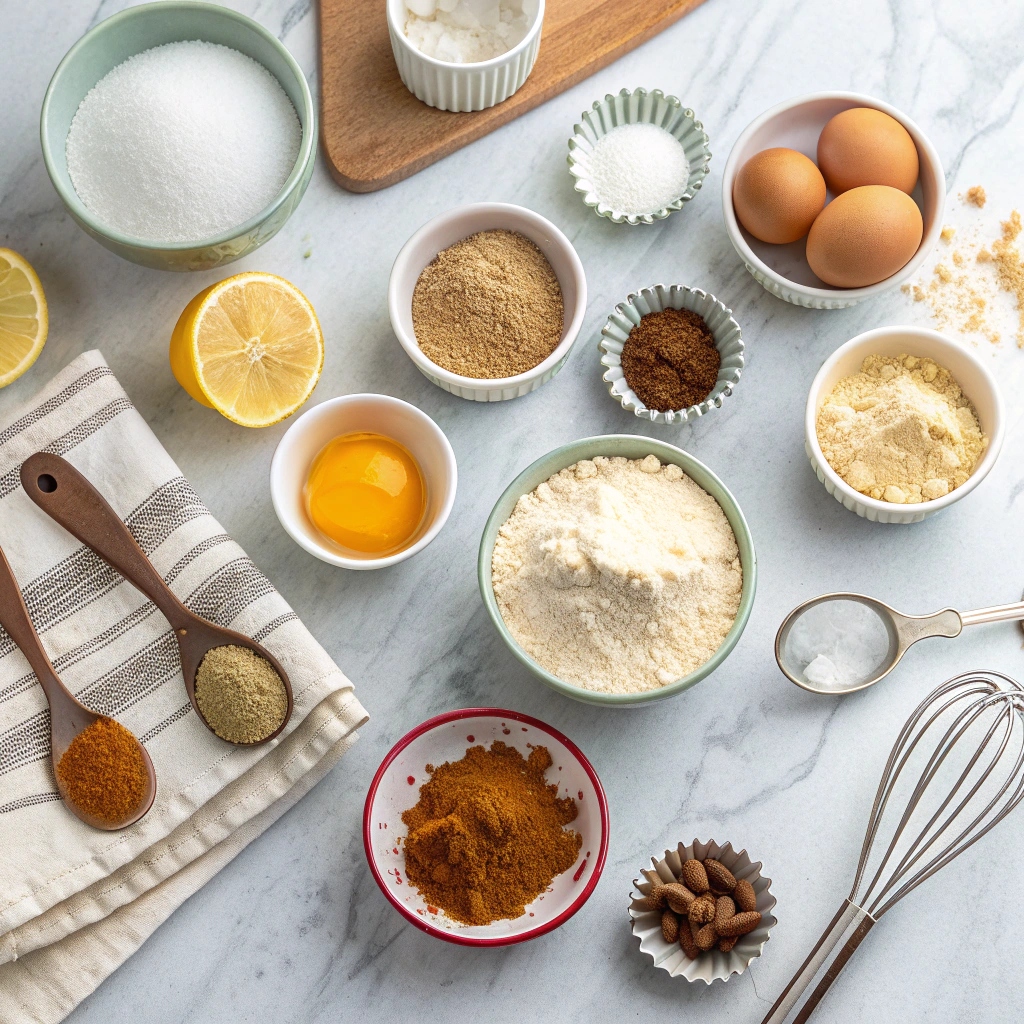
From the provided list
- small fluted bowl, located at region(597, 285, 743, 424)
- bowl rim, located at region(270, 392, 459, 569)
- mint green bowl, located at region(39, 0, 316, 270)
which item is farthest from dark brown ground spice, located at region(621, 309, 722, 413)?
mint green bowl, located at region(39, 0, 316, 270)

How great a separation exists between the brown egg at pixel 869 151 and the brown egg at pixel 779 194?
0.15 feet

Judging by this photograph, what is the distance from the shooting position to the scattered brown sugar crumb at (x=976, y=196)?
190cm

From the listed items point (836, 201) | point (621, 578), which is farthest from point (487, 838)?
point (836, 201)

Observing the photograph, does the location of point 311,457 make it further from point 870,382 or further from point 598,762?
point 870,382

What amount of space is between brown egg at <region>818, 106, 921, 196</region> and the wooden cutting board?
0.40 metres

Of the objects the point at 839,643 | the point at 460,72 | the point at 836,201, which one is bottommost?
the point at 839,643

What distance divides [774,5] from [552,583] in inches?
48.4

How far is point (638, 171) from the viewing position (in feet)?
6.12

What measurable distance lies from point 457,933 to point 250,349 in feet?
3.36

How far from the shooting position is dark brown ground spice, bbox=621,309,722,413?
5.93 feet

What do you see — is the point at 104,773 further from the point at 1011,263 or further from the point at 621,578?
the point at 1011,263

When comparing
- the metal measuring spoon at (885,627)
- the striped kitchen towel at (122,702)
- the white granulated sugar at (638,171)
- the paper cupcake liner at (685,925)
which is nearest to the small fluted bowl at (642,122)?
the white granulated sugar at (638,171)

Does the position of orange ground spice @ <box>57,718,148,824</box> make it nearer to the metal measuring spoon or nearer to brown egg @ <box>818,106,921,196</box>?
the metal measuring spoon

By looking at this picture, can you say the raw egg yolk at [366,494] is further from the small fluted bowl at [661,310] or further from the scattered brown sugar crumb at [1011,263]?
the scattered brown sugar crumb at [1011,263]
